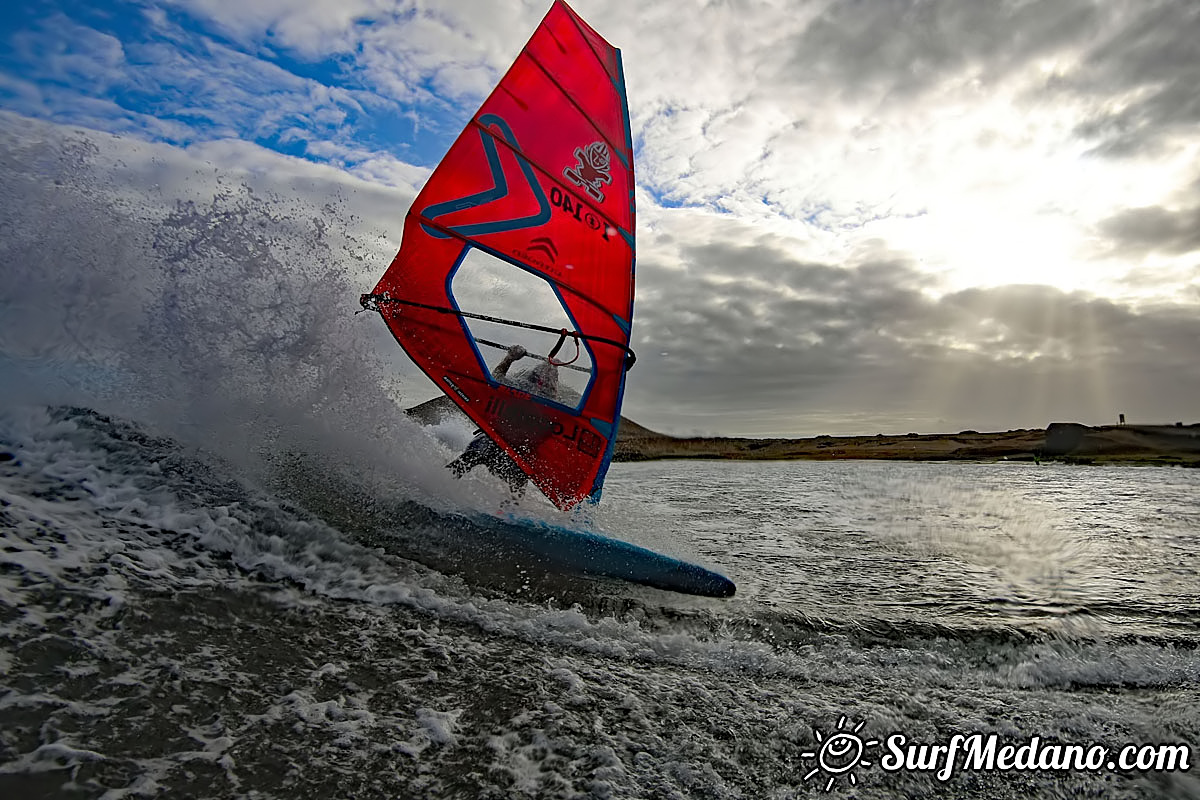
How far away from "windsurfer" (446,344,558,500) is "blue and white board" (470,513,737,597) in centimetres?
72

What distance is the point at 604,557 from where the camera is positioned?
497 cm

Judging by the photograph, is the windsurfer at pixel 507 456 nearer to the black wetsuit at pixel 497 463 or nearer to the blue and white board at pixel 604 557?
the black wetsuit at pixel 497 463

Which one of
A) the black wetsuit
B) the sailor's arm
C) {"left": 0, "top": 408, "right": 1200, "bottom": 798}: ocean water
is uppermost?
the sailor's arm

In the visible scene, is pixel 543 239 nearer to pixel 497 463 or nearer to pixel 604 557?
pixel 497 463

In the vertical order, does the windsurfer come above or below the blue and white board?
above

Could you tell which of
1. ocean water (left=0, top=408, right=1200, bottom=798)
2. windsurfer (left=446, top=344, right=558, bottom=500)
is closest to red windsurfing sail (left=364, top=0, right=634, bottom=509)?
windsurfer (left=446, top=344, right=558, bottom=500)

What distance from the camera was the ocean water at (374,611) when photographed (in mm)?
1979

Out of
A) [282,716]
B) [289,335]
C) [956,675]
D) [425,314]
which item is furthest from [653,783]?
[289,335]

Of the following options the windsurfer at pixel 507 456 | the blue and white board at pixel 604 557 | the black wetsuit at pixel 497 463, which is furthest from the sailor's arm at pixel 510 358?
the blue and white board at pixel 604 557

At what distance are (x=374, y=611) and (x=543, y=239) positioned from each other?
386 cm

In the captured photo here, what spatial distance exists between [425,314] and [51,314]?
3167 mm

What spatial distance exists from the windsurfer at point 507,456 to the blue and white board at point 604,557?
0.72m

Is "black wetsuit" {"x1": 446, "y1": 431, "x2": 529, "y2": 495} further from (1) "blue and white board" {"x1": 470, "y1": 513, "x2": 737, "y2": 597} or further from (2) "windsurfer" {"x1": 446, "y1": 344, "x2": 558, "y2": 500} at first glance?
(1) "blue and white board" {"x1": 470, "y1": 513, "x2": 737, "y2": 597}

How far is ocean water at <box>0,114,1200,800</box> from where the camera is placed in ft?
6.49
